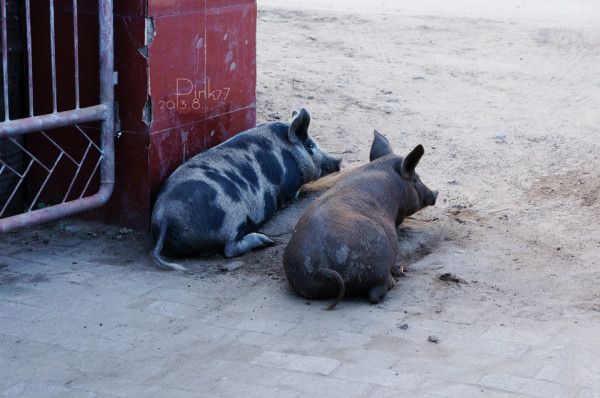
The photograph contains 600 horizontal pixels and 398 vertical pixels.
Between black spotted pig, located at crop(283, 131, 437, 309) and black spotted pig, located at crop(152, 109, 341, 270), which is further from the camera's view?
black spotted pig, located at crop(152, 109, 341, 270)

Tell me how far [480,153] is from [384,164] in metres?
1.89

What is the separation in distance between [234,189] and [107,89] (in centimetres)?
112

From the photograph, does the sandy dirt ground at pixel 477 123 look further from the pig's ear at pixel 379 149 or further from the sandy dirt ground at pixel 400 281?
the pig's ear at pixel 379 149

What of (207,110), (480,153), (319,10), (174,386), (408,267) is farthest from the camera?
(319,10)

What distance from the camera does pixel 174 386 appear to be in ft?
→ 16.5

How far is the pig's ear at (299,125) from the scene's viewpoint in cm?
812

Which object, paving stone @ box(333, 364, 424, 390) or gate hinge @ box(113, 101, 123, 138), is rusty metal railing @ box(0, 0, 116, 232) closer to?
gate hinge @ box(113, 101, 123, 138)

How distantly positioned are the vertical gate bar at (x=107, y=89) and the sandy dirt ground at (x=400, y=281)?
Answer: 0.53m

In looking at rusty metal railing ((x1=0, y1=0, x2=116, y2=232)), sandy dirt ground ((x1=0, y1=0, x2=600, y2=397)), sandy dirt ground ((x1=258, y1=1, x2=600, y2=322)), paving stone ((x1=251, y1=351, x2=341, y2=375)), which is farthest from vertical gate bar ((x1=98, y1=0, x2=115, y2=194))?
paving stone ((x1=251, y1=351, x2=341, y2=375))

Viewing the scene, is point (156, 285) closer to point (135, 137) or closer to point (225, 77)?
point (135, 137)

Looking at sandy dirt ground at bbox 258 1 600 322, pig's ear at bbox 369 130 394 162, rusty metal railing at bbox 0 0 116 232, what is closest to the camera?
rusty metal railing at bbox 0 0 116 232

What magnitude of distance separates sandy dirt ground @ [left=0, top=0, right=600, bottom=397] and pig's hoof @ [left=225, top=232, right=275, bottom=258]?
0.08m

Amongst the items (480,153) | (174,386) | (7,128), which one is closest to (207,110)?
(7,128)

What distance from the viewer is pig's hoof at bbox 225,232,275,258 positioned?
7.20 meters
